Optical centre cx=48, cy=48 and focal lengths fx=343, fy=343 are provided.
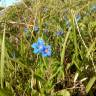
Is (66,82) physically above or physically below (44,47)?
below

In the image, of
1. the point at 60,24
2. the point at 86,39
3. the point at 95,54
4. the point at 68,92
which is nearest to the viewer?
the point at 68,92

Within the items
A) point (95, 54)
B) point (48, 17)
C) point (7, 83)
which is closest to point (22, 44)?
point (7, 83)

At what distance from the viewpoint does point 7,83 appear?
1328 millimetres

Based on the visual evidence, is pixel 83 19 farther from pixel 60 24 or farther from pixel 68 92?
pixel 68 92

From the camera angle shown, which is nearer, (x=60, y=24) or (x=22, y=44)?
(x=22, y=44)

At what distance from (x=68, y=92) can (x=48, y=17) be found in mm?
968

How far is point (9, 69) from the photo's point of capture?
1421 millimetres

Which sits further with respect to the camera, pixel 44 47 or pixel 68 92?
pixel 44 47

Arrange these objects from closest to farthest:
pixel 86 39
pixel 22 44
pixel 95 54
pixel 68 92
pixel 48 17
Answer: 1. pixel 68 92
2. pixel 22 44
3. pixel 95 54
4. pixel 86 39
5. pixel 48 17

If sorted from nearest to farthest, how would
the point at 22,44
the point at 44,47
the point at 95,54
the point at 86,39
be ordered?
the point at 44,47, the point at 22,44, the point at 95,54, the point at 86,39

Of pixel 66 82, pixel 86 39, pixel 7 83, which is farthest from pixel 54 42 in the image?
pixel 7 83

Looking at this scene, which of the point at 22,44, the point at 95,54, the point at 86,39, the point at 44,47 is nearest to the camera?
the point at 44,47

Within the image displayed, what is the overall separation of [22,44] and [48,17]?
656 millimetres

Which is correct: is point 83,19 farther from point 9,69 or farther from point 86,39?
point 9,69
